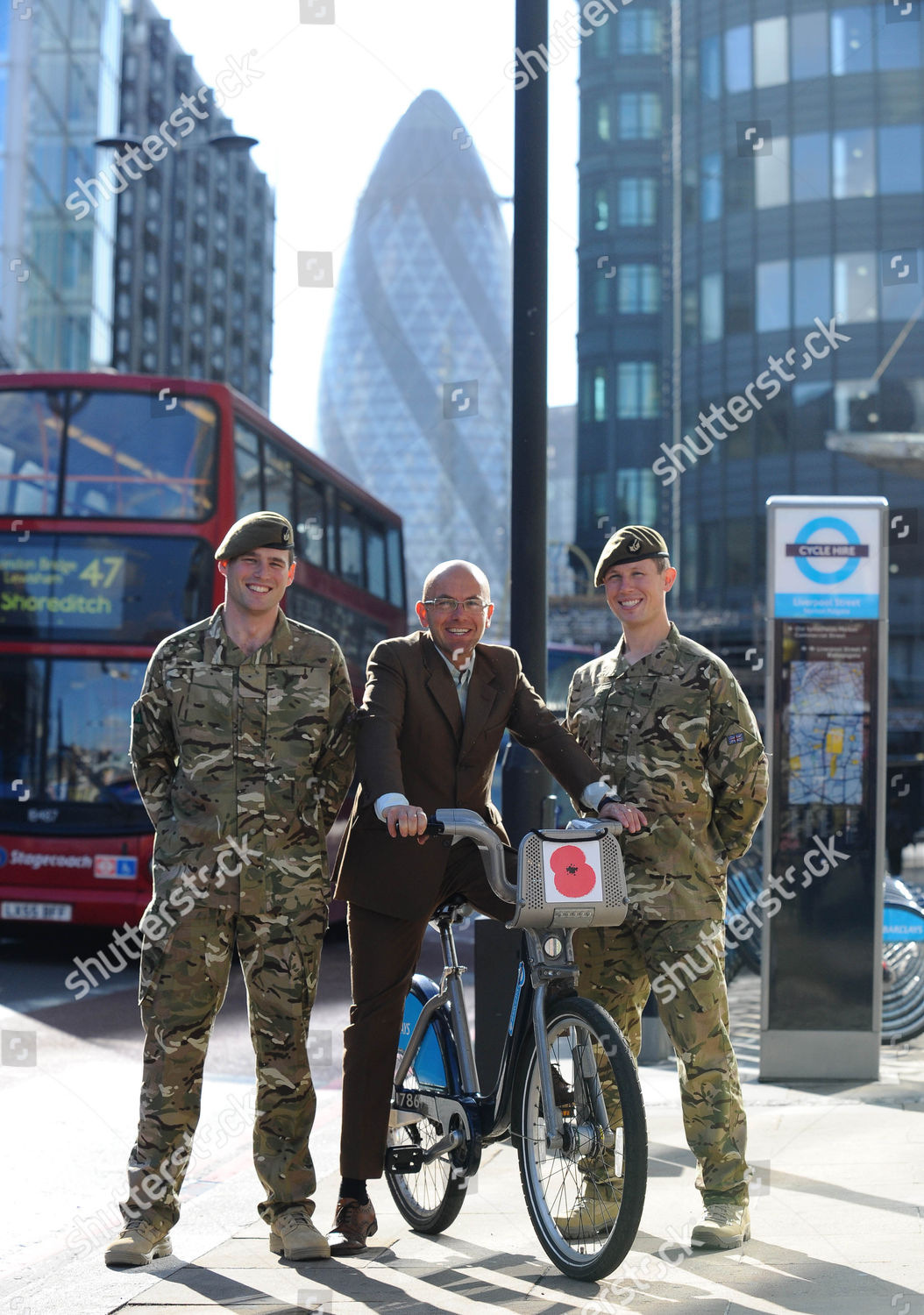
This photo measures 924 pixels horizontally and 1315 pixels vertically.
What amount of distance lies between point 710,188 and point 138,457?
119 ft

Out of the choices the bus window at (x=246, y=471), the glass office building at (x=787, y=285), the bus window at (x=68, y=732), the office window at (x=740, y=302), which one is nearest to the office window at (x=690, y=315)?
the glass office building at (x=787, y=285)

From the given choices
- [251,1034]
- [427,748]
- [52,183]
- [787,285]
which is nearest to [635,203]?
[787,285]

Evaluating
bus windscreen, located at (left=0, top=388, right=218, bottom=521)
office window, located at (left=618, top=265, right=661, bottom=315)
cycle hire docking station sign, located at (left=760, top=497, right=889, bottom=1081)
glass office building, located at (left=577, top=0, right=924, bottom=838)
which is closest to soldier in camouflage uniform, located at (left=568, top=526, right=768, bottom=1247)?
cycle hire docking station sign, located at (left=760, top=497, right=889, bottom=1081)

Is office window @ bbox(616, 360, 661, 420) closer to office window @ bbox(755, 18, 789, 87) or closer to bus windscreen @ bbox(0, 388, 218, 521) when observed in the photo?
office window @ bbox(755, 18, 789, 87)

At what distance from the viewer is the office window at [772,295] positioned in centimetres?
4259

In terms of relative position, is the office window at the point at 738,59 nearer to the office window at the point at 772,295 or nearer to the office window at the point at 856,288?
the office window at the point at 772,295

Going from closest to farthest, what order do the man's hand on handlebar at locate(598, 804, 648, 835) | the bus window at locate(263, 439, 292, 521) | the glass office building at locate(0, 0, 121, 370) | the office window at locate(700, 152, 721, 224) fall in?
the man's hand on handlebar at locate(598, 804, 648, 835)
the bus window at locate(263, 439, 292, 521)
the office window at locate(700, 152, 721, 224)
the glass office building at locate(0, 0, 121, 370)

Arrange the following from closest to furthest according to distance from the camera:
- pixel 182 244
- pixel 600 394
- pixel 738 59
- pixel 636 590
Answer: pixel 636 590, pixel 738 59, pixel 600 394, pixel 182 244

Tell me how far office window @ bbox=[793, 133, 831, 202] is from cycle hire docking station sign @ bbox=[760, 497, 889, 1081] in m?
37.6

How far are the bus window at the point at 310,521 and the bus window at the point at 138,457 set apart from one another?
4.33 feet

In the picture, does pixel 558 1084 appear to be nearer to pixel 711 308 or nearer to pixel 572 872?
pixel 572 872

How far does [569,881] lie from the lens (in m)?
3.90

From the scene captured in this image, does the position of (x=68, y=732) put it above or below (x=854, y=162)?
below

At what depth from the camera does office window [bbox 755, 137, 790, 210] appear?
42281mm
